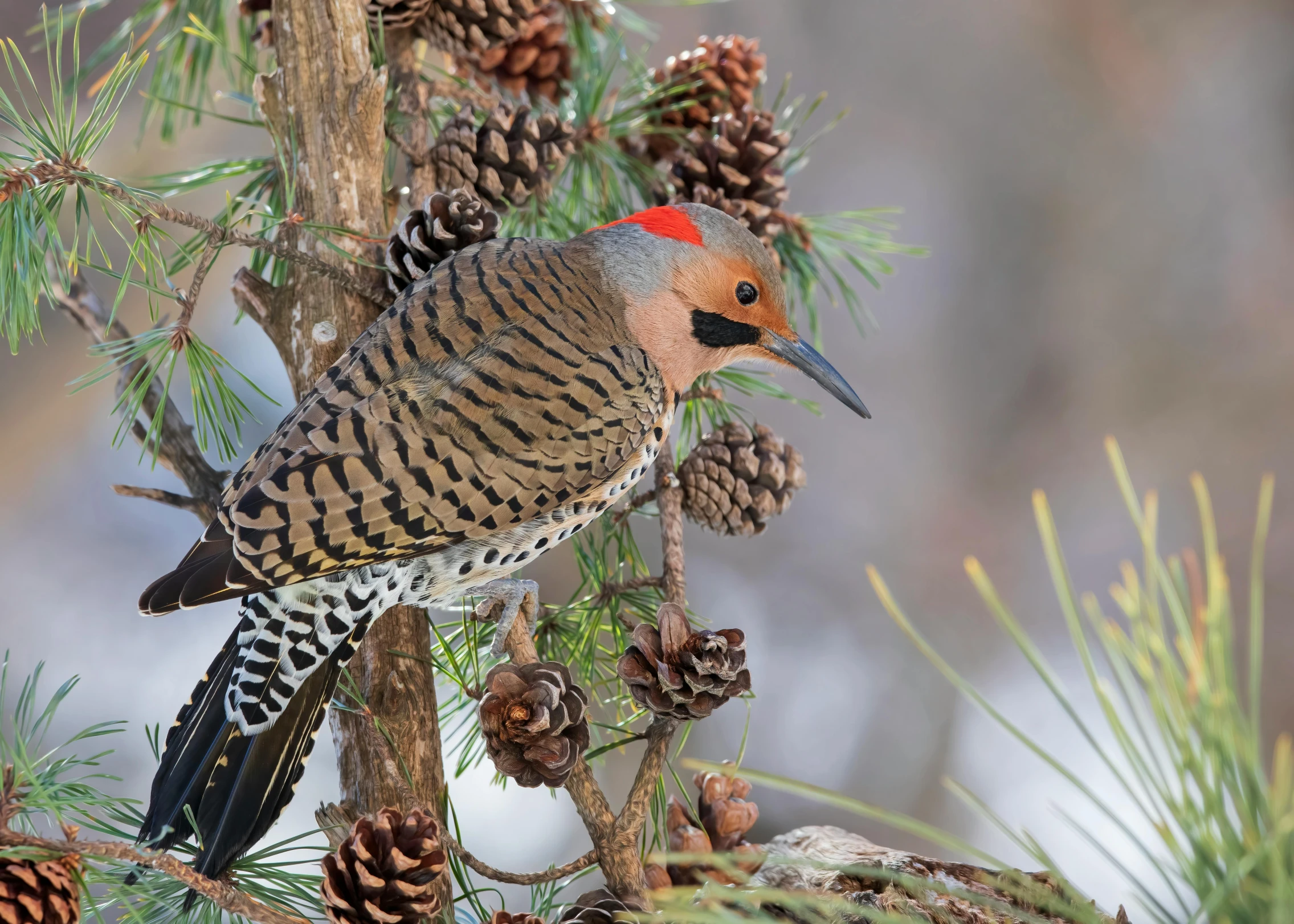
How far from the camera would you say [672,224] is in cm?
98

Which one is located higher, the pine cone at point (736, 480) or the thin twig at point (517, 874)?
the pine cone at point (736, 480)

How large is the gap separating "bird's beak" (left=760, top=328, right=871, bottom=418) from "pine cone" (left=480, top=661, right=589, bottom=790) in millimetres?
451

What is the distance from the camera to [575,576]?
2123 millimetres

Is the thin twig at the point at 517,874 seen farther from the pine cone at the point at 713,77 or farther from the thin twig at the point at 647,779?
the pine cone at the point at 713,77

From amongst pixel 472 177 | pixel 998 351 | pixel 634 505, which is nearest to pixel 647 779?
pixel 634 505

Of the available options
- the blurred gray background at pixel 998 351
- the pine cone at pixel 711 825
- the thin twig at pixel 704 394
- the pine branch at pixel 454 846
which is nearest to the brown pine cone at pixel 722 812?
the pine cone at pixel 711 825

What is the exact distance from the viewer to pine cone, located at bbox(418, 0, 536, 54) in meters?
0.94

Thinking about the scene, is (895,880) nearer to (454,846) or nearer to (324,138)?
(454,846)

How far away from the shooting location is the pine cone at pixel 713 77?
1.05 m

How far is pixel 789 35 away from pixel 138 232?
1.69 meters

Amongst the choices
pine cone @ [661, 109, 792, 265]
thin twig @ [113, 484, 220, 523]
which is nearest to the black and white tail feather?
thin twig @ [113, 484, 220, 523]

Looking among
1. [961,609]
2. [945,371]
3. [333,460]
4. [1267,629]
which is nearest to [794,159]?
[333,460]

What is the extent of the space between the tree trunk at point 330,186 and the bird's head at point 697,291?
235 mm

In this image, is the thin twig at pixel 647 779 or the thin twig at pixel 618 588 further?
the thin twig at pixel 618 588
